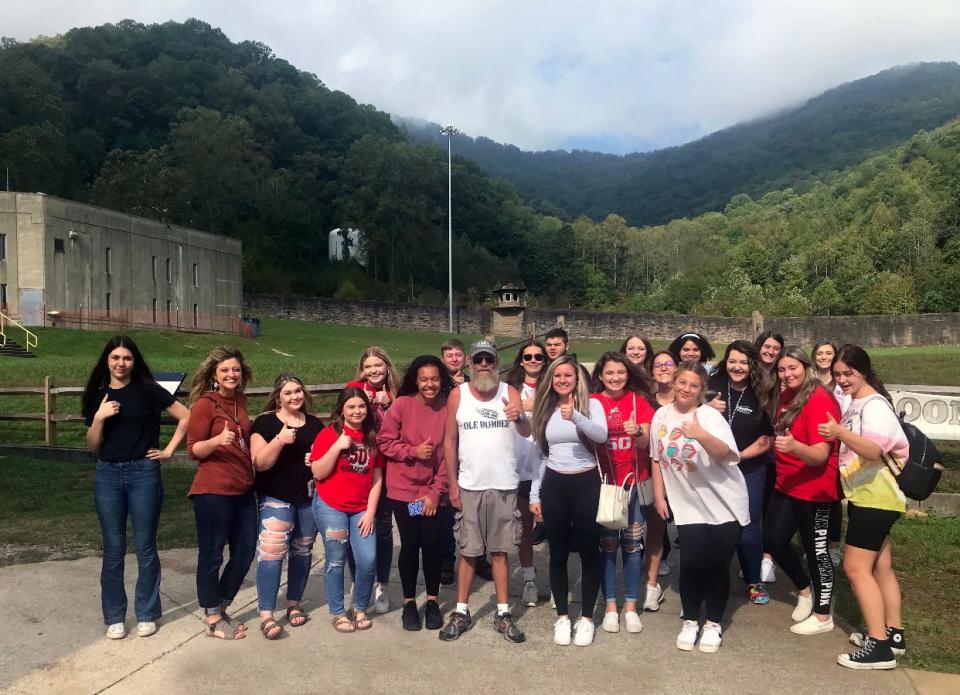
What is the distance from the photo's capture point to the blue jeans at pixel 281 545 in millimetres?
4809

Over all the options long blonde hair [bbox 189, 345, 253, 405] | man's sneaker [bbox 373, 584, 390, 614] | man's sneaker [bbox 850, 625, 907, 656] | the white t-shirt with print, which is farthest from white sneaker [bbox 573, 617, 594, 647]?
long blonde hair [bbox 189, 345, 253, 405]

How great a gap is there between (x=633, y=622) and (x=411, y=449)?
71.5 inches

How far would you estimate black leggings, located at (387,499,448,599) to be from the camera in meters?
4.95

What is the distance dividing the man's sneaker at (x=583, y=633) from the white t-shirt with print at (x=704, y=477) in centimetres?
85

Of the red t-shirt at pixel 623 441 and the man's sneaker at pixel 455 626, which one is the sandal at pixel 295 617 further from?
the red t-shirt at pixel 623 441

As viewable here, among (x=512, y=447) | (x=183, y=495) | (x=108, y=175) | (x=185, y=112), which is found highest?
(x=185, y=112)

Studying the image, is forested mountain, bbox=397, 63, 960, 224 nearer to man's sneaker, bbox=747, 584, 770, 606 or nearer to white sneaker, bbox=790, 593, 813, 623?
man's sneaker, bbox=747, 584, 770, 606

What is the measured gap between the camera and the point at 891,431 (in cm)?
436

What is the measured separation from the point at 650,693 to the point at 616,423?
5.46 feet

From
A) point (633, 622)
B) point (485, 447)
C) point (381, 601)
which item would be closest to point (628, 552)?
point (633, 622)

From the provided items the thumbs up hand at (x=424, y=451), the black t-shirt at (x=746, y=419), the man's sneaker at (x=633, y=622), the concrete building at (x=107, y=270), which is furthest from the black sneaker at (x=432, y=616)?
the concrete building at (x=107, y=270)

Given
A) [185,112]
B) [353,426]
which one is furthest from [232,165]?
[353,426]

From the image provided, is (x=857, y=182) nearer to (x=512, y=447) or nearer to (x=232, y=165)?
(x=232, y=165)

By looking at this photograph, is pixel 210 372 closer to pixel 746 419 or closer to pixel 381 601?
pixel 381 601
